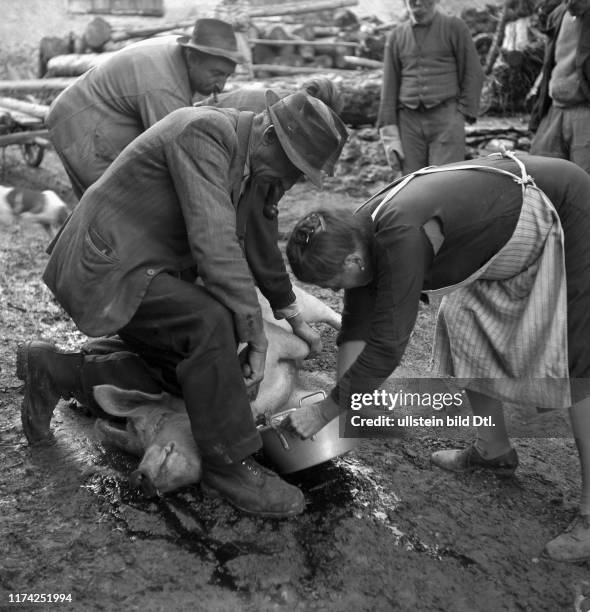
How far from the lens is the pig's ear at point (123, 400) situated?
113 inches

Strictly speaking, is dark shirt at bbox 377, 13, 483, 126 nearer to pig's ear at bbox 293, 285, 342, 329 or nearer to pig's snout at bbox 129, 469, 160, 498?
pig's ear at bbox 293, 285, 342, 329

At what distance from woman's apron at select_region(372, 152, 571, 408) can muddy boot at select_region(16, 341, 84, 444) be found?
1.51 m

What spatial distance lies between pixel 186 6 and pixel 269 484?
46.9 ft

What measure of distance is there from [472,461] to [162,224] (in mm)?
1590

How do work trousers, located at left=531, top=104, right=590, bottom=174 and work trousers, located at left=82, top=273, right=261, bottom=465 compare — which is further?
work trousers, located at left=531, top=104, right=590, bottom=174

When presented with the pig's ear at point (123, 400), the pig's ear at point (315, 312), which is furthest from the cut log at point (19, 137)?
the pig's ear at point (123, 400)

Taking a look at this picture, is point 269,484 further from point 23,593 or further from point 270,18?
point 270,18

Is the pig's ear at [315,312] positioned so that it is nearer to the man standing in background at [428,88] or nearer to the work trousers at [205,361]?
the work trousers at [205,361]

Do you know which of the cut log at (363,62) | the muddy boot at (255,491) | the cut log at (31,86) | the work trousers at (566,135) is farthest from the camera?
the cut log at (363,62)

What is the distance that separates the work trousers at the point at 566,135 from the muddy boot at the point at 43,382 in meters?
3.52

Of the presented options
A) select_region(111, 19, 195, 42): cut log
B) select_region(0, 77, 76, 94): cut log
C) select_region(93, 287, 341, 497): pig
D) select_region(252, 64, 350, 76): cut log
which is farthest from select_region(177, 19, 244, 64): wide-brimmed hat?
select_region(111, 19, 195, 42): cut log

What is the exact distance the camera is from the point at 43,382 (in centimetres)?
296

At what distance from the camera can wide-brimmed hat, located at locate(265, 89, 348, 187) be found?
7.70ft

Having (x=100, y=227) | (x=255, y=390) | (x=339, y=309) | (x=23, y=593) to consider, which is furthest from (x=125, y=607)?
(x=339, y=309)
